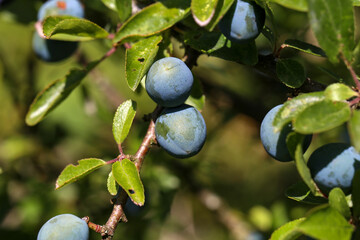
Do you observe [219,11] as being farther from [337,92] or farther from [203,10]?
[337,92]

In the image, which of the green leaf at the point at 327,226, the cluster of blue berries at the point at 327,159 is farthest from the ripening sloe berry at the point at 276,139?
the green leaf at the point at 327,226

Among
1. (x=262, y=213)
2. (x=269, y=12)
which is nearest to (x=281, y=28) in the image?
(x=262, y=213)

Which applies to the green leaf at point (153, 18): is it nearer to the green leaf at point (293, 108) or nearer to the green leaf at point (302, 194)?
the green leaf at point (293, 108)

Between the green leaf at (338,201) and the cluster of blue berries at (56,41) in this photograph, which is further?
the cluster of blue berries at (56,41)

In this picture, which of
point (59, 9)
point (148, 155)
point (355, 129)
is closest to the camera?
point (355, 129)

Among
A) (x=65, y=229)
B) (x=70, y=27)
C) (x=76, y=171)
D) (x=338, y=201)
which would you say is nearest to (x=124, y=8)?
(x=70, y=27)
